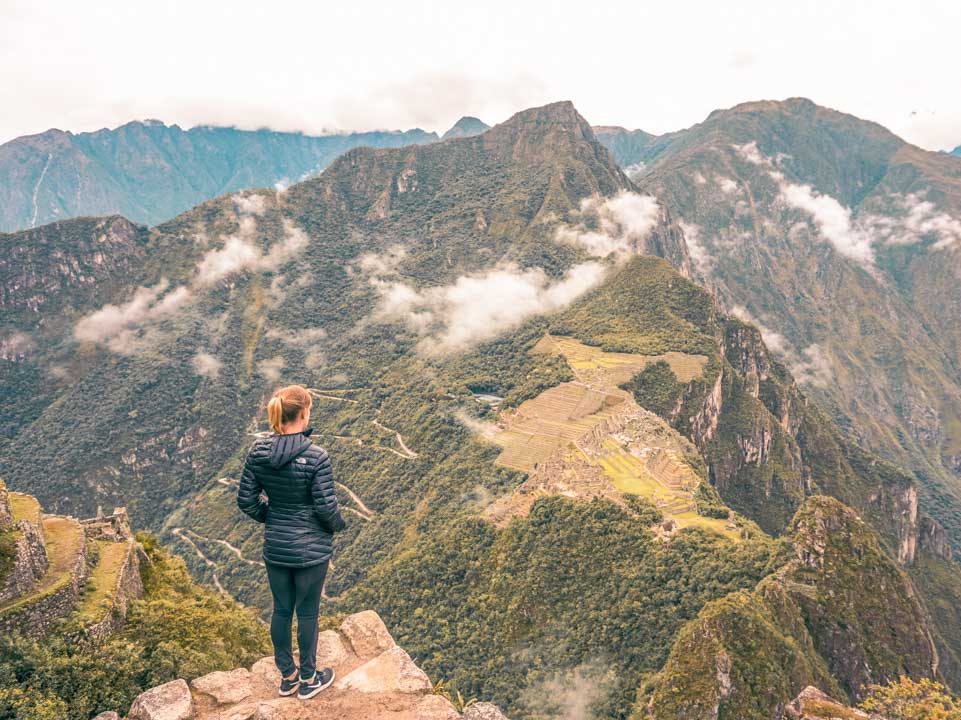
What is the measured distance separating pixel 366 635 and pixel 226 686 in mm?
3205

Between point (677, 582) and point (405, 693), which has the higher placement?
point (405, 693)

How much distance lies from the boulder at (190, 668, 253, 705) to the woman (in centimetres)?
222

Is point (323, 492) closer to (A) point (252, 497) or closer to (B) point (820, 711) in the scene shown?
(A) point (252, 497)

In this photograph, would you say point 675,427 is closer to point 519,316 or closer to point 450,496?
point 450,496

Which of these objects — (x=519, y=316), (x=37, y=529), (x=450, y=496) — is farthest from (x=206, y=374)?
(x=37, y=529)

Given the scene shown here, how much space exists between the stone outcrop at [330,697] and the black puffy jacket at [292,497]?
10.2ft

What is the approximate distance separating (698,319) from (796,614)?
285 feet

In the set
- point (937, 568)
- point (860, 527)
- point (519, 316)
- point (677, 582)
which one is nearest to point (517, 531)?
point (677, 582)

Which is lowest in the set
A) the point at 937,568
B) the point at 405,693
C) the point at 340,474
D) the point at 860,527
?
the point at 937,568

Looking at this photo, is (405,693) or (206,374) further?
(206,374)

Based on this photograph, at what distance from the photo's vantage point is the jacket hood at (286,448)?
10.2m

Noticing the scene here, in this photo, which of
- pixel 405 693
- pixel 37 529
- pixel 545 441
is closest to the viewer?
pixel 405 693

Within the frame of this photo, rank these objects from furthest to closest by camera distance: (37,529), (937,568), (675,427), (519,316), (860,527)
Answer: (519,316), (937,568), (675,427), (860,527), (37,529)

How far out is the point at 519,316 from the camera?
538 ft
